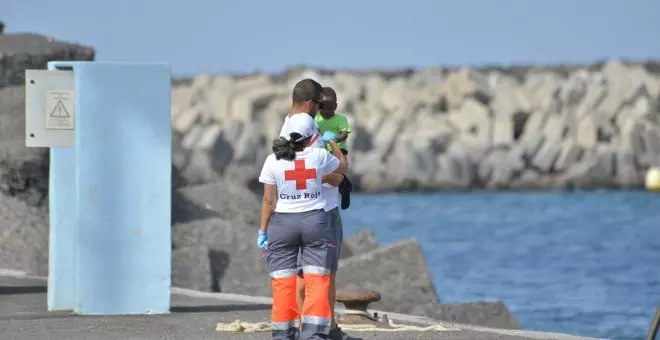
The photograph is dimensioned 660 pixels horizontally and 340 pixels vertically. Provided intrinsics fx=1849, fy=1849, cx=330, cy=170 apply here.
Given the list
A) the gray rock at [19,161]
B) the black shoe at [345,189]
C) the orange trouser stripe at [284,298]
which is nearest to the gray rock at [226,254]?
the gray rock at [19,161]

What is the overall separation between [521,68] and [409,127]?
45035 mm

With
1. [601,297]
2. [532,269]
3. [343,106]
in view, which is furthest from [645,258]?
[343,106]

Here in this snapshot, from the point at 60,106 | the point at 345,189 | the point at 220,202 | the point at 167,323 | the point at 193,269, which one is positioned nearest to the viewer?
the point at 345,189

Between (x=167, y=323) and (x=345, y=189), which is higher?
(x=345, y=189)

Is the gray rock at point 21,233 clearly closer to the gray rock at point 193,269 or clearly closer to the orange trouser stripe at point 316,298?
the gray rock at point 193,269

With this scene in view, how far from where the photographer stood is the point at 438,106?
6694 centimetres

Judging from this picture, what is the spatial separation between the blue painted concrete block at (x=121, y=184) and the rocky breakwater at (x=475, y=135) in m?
42.8

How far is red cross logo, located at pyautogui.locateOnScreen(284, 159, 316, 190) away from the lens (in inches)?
394

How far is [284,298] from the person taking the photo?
1013cm

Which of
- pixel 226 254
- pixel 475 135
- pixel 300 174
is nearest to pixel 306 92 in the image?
pixel 300 174

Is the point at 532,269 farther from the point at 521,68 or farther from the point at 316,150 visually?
the point at 521,68

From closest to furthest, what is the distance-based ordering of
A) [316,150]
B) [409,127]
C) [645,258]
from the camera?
[316,150] < [645,258] < [409,127]

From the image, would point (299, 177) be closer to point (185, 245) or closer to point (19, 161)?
point (19, 161)

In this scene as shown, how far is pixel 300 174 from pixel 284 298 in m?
0.70
